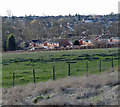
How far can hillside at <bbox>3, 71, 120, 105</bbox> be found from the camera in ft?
44.1

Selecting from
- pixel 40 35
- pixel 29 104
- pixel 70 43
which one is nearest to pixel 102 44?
pixel 70 43

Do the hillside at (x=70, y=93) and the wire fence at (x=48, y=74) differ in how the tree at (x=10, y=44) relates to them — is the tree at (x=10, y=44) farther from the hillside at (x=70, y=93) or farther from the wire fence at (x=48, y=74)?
the hillside at (x=70, y=93)

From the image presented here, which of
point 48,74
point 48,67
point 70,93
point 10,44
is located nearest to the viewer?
point 70,93

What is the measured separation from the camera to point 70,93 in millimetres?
15141

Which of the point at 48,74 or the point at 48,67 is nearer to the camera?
the point at 48,74

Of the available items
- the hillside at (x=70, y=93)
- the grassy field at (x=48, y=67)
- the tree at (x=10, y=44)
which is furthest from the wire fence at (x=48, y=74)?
the tree at (x=10, y=44)

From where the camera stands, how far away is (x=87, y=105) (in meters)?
12.9

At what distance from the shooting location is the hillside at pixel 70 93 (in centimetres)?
1345

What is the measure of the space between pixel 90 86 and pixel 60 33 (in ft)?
300

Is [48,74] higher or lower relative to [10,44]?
lower

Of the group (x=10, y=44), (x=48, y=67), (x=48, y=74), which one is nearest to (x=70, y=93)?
(x=48, y=74)

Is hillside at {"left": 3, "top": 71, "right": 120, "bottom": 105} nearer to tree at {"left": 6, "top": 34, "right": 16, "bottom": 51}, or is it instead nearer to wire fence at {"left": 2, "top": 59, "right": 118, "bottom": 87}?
wire fence at {"left": 2, "top": 59, "right": 118, "bottom": 87}

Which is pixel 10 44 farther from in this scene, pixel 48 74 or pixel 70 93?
pixel 70 93

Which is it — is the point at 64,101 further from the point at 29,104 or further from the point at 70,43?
the point at 70,43
